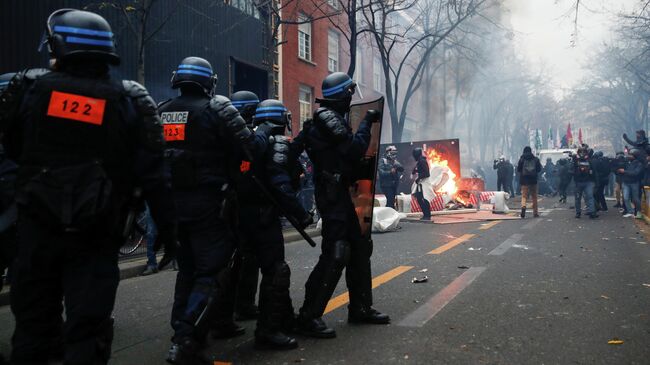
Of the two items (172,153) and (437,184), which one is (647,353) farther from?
(437,184)

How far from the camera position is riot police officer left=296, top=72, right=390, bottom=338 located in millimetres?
3916

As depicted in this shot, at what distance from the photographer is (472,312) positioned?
14.7 feet

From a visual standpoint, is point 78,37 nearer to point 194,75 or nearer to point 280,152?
point 194,75

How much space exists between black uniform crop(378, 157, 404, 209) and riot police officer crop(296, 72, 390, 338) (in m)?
9.46

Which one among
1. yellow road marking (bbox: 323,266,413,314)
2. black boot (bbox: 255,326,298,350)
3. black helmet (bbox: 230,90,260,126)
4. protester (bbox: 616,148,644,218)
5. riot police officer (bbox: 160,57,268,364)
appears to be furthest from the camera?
protester (bbox: 616,148,644,218)

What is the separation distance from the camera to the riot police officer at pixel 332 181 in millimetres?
3916

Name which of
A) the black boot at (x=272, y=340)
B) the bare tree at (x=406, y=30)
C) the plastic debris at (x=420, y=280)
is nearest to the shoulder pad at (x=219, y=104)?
the black boot at (x=272, y=340)

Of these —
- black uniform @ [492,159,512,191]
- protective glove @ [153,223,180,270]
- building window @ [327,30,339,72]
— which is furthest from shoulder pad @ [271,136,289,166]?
black uniform @ [492,159,512,191]

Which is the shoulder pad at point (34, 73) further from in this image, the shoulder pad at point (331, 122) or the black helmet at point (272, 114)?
the shoulder pad at point (331, 122)

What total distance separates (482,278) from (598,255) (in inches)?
103

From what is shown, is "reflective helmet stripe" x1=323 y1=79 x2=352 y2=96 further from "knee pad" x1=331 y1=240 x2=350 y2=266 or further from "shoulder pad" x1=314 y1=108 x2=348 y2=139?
Answer: "knee pad" x1=331 y1=240 x2=350 y2=266

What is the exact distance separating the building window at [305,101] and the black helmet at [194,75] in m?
17.7

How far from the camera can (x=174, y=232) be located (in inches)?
99.7

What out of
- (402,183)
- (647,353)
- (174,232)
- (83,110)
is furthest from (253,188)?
(402,183)
